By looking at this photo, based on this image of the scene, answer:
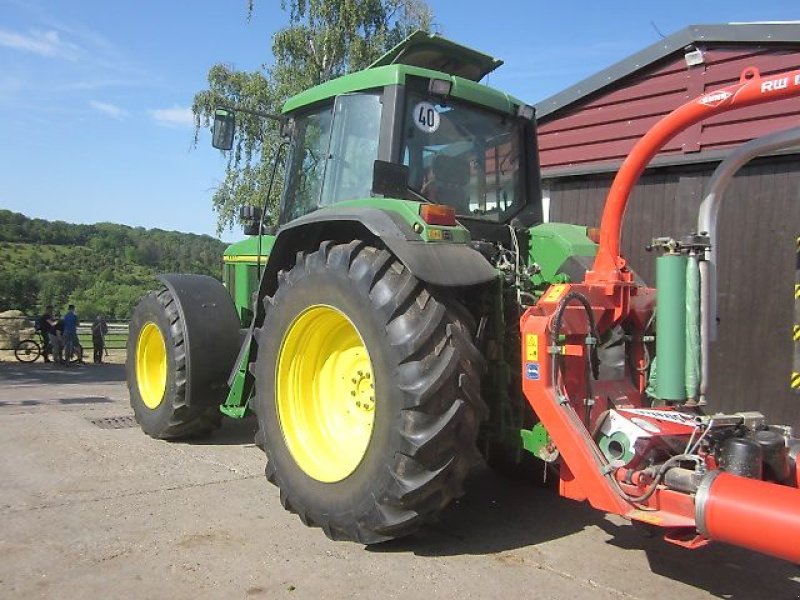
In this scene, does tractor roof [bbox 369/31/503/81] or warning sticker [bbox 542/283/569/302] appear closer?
warning sticker [bbox 542/283/569/302]

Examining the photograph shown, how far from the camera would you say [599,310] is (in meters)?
3.44

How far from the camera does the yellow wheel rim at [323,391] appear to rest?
379cm

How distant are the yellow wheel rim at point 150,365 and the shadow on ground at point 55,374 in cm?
541

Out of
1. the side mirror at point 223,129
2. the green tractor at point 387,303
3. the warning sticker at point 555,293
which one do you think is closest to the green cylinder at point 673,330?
the warning sticker at point 555,293

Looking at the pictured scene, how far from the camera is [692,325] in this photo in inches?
120

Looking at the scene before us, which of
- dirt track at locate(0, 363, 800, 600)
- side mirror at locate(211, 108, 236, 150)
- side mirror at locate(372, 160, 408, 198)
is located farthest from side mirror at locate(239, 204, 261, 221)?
dirt track at locate(0, 363, 800, 600)

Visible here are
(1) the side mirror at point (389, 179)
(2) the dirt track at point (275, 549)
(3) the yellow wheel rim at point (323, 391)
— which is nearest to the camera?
(2) the dirt track at point (275, 549)

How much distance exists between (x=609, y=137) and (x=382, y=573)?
Answer: 608 centimetres

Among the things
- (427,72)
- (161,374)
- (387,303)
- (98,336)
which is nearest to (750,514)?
(387,303)

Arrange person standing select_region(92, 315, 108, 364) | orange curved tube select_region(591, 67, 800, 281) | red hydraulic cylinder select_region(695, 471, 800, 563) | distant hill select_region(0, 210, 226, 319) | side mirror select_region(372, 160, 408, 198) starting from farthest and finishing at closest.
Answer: distant hill select_region(0, 210, 226, 319), person standing select_region(92, 315, 108, 364), side mirror select_region(372, 160, 408, 198), orange curved tube select_region(591, 67, 800, 281), red hydraulic cylinder select_region(695, 471, 800, 563)

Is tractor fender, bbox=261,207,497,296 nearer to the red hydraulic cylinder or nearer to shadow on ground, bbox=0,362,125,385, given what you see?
the red hydraulic cylinder

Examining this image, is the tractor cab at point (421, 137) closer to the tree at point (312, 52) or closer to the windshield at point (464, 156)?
the windshield at point (464, 156)

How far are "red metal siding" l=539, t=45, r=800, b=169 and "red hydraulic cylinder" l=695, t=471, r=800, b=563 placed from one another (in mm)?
4697

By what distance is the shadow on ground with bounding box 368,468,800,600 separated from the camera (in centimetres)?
315
